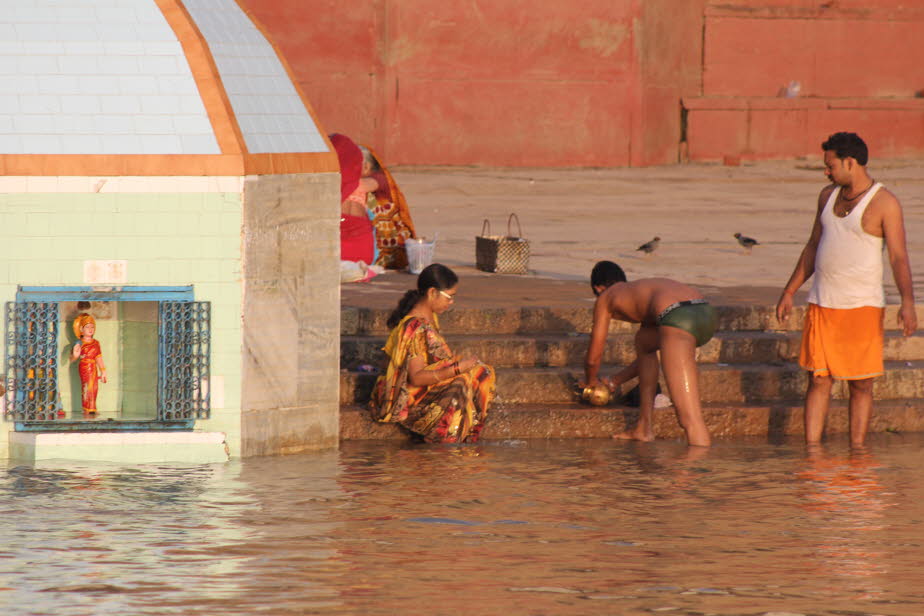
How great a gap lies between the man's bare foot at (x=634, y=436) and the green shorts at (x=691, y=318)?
2.17 ft

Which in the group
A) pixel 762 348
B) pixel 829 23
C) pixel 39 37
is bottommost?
pixel 762 348

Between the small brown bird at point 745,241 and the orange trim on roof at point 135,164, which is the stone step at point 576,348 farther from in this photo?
the small brown bird at point 745,241

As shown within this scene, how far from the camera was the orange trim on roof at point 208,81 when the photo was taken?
26.7 ft

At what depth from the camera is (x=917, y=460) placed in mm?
8617

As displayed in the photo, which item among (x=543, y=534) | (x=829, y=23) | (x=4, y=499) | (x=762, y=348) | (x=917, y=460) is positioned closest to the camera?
(x=543, y=534)

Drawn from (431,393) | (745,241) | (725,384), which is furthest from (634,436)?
(745,241)

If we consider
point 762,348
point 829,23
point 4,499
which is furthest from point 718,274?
point 829,23

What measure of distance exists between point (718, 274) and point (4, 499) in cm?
686

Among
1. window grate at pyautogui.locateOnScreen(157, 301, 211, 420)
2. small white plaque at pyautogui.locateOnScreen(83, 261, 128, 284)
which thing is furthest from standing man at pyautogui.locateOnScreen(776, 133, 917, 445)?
small white plaque at pyautogui.locateOnScreen(83, 261, 128, 284)

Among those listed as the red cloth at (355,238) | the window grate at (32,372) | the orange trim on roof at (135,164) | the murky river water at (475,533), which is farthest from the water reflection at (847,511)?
the red cloth at (355,238)

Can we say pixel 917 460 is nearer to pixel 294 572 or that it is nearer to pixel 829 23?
pixel 294 572

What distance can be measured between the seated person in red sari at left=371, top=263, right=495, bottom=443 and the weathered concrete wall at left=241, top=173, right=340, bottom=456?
0.35 meters

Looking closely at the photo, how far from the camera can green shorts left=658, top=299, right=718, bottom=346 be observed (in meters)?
8.68

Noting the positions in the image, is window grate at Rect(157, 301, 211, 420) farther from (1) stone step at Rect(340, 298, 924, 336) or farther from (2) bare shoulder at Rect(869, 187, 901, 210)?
(2) bare shoulder at Rect(869, 187, 901, 210)
